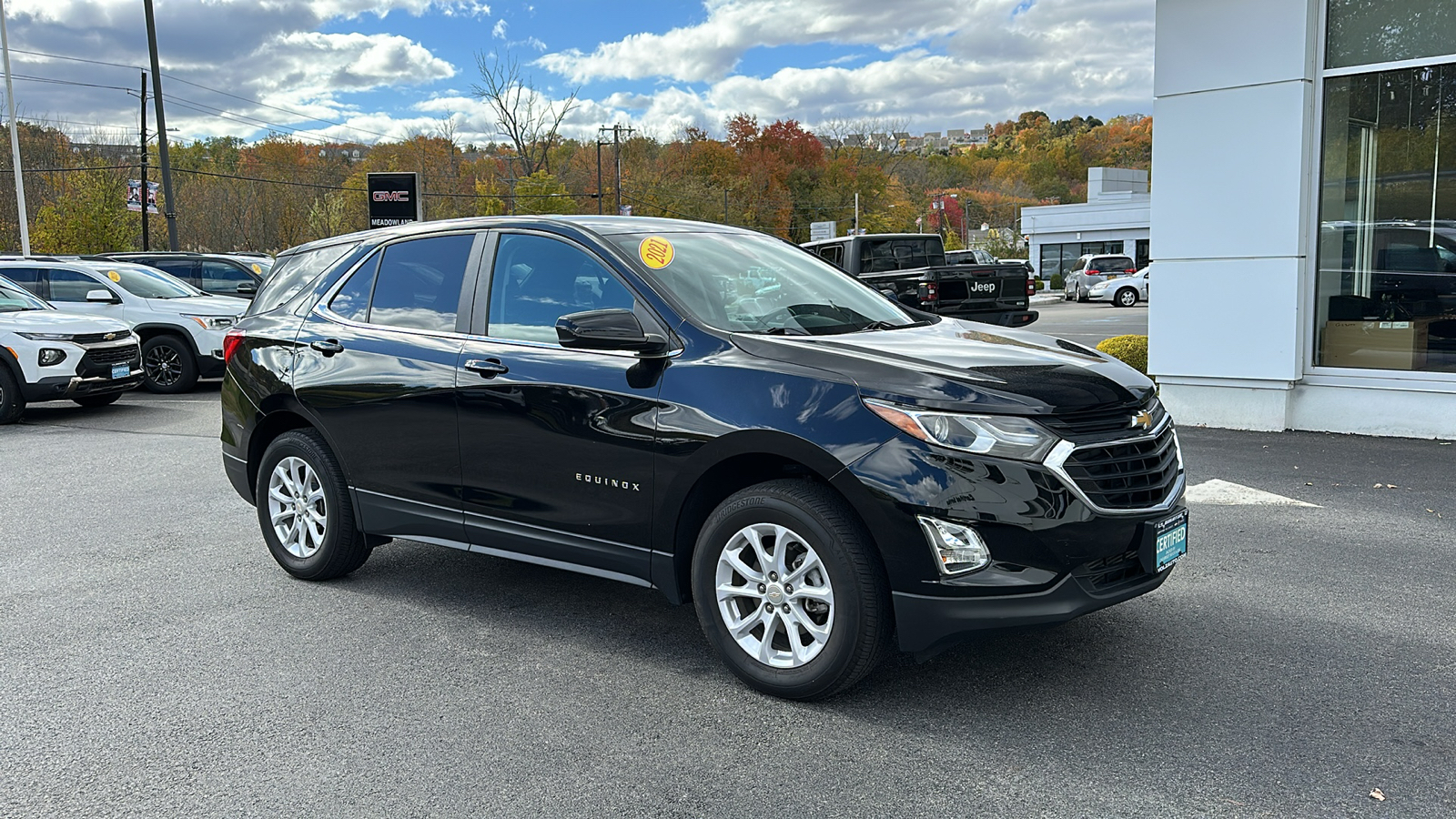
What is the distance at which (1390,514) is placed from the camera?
6.82m

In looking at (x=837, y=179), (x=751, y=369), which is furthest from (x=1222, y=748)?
(x=837, y=179)

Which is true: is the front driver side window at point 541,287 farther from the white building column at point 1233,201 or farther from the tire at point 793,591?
the white building column at point 1233,201

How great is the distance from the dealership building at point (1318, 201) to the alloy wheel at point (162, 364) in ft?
41.3

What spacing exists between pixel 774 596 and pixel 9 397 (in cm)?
1173

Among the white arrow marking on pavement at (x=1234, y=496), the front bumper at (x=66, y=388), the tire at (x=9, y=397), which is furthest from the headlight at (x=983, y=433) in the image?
the tire at (x=9, y=397)

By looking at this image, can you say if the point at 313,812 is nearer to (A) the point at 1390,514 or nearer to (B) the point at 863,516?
(B) the point at 863,516

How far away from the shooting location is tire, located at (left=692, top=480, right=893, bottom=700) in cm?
382

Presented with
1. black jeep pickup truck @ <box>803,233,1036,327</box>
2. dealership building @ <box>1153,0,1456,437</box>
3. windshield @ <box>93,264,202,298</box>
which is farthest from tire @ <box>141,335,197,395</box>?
dealership building @ <box>1153,0,1456,437</box>

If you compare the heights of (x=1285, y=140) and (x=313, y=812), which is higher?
(x=1285, y=140)

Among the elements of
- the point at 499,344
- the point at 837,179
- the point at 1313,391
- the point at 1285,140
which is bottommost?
the point at 1313,391

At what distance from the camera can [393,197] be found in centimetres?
2880

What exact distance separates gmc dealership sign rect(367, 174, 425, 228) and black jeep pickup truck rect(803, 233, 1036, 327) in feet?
48.5

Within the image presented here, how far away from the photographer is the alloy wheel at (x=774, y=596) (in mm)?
3947

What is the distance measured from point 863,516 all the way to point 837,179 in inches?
3647
